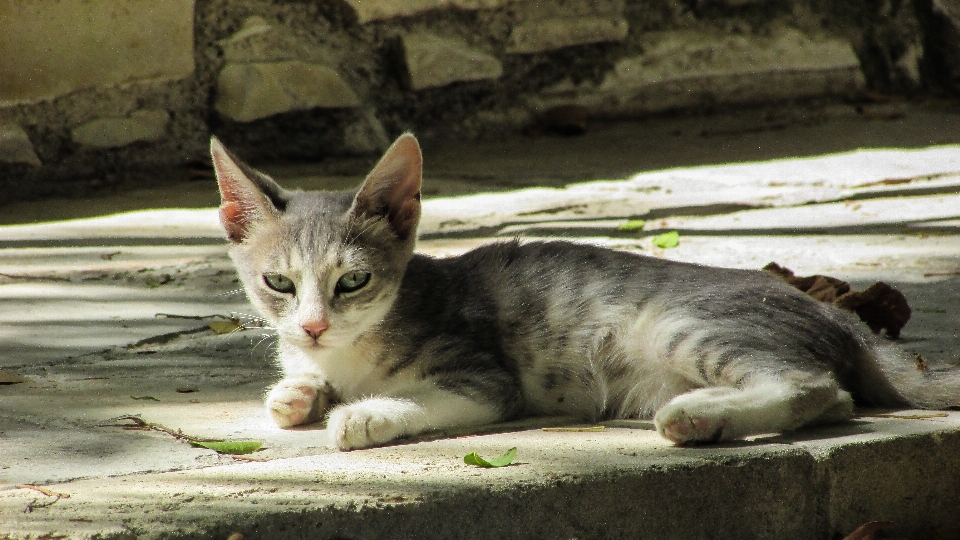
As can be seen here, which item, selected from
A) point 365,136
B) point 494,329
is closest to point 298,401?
point 494,329

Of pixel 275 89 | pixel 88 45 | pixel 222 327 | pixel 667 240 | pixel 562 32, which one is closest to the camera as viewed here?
pixel 222 327

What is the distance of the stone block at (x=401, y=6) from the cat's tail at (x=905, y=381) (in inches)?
178

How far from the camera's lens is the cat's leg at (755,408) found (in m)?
2.65

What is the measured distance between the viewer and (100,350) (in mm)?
3734

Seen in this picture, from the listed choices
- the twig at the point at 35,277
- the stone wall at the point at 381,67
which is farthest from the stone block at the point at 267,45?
the twig at the point at 35,277

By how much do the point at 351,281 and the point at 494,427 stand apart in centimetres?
61

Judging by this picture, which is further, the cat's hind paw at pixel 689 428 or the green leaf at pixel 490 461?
the cat's hind paw at pixel 689 428

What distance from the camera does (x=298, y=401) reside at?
10.3 ft

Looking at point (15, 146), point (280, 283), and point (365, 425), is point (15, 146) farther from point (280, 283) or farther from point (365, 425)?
point (365, 425)

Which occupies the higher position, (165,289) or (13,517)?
(13,517)

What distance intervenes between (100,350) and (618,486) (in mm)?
2140

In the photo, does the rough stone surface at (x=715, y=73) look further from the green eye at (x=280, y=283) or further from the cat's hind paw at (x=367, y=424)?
the cat's hind paw at (x=367, y=424)

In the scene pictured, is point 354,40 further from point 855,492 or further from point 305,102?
point 855,492

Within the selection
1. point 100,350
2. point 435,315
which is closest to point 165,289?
point 100,350
